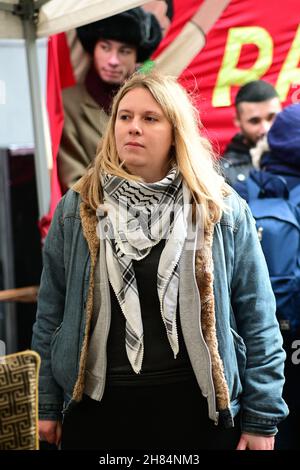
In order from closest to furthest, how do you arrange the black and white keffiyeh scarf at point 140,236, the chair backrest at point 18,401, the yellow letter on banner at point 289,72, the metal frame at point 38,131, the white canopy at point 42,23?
the chair backrest at point 18,401
the black and white keffiyeh scarf at point 140,236
the white canopy at point 42,23
the metal frame at point 38,131
the yellow letter on banner at point 289,72

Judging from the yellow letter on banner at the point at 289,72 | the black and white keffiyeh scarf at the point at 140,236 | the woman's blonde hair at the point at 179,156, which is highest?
the yellow letter on banner at the point at 289,72

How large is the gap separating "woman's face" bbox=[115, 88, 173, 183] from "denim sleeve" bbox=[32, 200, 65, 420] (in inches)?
11.0

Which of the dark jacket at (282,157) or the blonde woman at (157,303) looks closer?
the blonde woman at (157,303)

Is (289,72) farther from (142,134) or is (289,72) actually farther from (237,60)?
(142,134)

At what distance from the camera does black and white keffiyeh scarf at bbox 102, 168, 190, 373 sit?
1.83 metres

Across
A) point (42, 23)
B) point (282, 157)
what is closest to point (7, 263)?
point (42, 23)

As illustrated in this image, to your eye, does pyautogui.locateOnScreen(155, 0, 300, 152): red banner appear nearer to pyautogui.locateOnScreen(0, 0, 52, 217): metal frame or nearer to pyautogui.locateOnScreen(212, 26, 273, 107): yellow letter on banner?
pyautogui.locateOnScreen(212, 26, 273, 107): yellow letter on banner

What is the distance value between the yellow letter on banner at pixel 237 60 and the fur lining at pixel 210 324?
5.67 ft

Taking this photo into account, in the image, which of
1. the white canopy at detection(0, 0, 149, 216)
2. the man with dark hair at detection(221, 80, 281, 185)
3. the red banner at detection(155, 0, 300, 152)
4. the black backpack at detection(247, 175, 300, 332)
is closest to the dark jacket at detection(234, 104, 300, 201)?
the black backpack at detection(247, 175, 300, 332)

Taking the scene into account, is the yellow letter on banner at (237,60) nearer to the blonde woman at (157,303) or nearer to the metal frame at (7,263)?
the blonde woman at (157,303)

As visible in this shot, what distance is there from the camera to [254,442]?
6.29 feet

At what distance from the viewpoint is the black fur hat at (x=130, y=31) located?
3.30 meters

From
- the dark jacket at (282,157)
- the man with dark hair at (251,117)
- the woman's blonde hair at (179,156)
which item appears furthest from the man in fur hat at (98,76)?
the woman's blonde hair at (179,156)

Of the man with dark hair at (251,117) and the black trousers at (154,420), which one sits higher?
the man with dark hair at (251,117)
